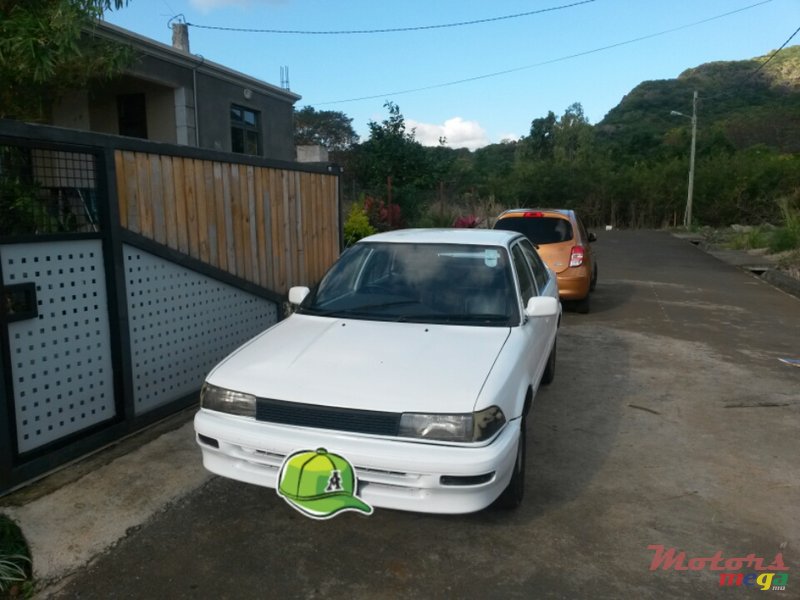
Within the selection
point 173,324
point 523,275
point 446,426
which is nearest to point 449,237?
point 523,275

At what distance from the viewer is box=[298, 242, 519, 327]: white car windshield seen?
3.91 metres

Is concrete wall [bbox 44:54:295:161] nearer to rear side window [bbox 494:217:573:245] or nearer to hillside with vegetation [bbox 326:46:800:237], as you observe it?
hillside with vegetation [bbox 326:46:800:237]

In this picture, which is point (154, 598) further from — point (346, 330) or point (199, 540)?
point (346, 330)

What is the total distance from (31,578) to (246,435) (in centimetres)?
118

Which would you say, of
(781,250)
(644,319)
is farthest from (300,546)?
(781,250)

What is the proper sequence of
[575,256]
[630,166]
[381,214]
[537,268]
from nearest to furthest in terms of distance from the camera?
[537,268] < [575,256] < [381,214] < [630,166]

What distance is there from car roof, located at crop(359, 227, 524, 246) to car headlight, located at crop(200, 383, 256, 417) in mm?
1885

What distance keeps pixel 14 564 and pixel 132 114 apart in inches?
504

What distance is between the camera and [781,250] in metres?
17.0

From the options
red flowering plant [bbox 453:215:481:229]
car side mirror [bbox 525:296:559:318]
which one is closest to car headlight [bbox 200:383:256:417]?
car side mirror [bbox 525:296:559:318]

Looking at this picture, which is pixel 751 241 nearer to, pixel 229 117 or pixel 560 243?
pixel 560 243

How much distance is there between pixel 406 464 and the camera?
2771 millimetres

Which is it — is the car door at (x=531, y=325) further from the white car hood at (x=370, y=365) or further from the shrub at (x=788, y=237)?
the shrub at (x=788, y=237)

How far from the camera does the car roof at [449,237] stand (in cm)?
451
